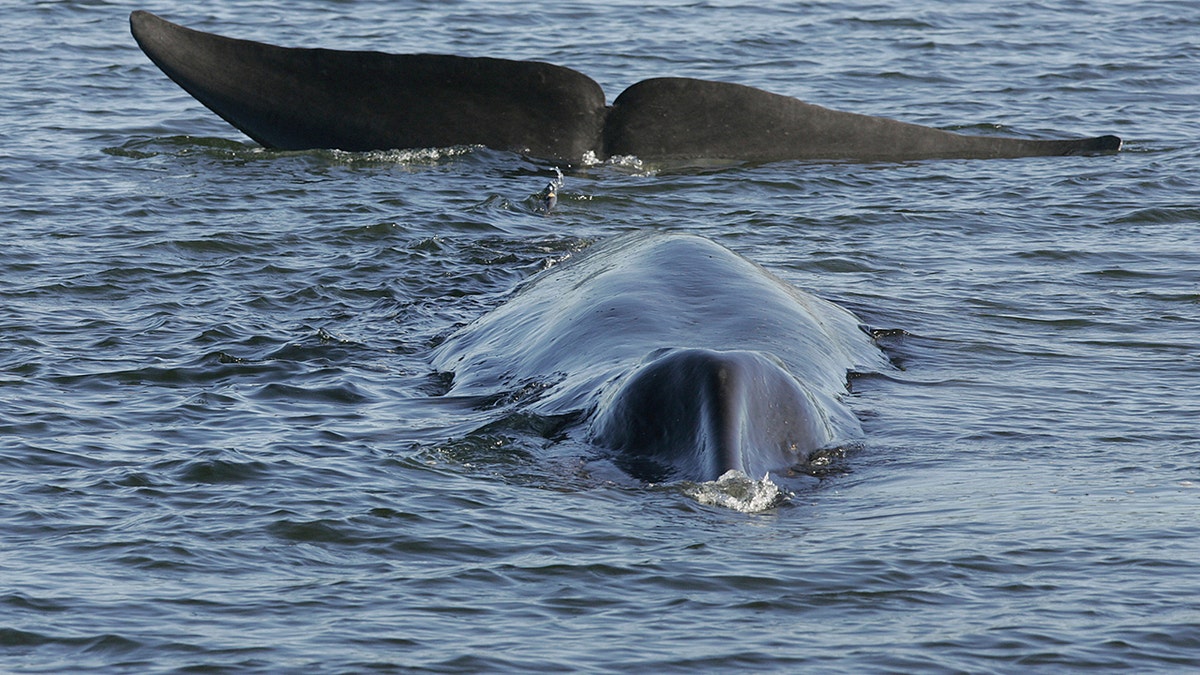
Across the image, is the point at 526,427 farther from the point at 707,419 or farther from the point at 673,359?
the point at 707,419

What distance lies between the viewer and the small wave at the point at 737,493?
600cm

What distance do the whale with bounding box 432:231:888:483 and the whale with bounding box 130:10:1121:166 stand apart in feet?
9.30

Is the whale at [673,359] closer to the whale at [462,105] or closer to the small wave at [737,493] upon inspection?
the small wave at [737,493]

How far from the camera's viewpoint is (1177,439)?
7.36 metres

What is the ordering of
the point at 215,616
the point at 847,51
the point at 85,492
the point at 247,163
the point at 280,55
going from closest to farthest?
1. the point at 215,616
2. the point at 85,492
3. the point at 280,55
4. the point at 247,163
5. the point at 847,51

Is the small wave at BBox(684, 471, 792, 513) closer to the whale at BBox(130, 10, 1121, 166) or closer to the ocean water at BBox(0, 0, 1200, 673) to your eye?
the ocean water at BBox(0, 0, 1200, 673)

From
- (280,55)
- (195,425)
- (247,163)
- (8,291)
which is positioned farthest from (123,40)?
(195,425)

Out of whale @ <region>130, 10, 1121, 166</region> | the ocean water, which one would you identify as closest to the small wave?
the ocean water

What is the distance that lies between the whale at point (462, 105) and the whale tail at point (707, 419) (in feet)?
19.0

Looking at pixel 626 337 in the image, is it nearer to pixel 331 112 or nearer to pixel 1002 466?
pixel 1002 466

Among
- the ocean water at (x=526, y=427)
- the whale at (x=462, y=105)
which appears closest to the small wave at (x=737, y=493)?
the ocean water at (x=526, y=427)

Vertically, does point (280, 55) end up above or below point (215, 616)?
above

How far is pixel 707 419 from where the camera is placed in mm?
6094

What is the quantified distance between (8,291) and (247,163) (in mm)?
3624
